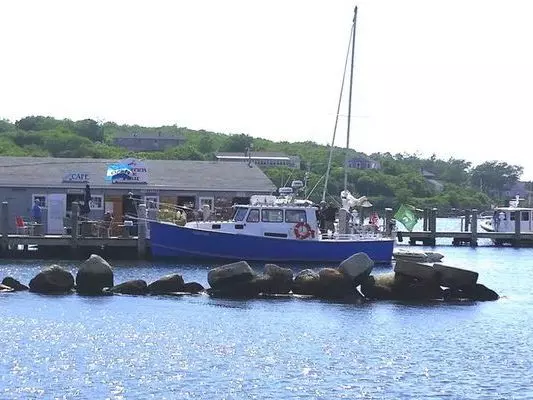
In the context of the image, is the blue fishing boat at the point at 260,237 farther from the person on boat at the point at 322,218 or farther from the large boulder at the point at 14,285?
the large boulder at the point at 14,285

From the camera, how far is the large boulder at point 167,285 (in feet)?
121

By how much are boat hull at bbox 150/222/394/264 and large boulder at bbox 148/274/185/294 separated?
37.1 ft

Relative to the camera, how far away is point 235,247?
48531mm

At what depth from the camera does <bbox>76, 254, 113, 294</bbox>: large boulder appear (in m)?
36.4

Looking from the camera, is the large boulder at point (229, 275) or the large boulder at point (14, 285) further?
the large boulder at point (229, 275)

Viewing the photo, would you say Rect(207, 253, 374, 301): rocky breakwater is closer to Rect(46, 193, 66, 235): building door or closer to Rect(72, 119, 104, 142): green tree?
Rect(46, 193, 66, 235): building door

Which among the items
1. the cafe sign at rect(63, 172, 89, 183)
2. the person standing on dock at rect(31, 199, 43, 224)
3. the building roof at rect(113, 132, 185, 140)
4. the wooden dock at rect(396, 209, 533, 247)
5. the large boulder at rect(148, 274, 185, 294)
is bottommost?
the large boulder at rect(148, 274, 185, 294)

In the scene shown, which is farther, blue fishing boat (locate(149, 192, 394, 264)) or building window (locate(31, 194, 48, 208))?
building window (locate(31, 194, 48, 208))

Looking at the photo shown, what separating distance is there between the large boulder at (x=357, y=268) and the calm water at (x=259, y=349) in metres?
1.39

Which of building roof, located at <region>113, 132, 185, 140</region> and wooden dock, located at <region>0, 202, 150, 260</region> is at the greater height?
building roof, located at <region>113, 132, 185, 140</region>

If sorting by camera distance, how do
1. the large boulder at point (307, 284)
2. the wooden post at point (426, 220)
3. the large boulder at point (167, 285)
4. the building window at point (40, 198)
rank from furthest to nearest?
1. the wooden post at point (426, 220)
2. the building window at point (40, 198)
3. the large boulder at point (307, 284)
4. the large boulder at point (167, 285)

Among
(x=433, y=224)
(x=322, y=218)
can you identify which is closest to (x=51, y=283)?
(x=322, y=218)

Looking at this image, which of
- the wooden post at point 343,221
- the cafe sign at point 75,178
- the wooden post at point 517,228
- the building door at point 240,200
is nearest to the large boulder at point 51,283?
the wooden post at point 343,221

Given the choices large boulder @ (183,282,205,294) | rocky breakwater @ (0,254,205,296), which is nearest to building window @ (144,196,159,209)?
large boulder @ (183,282,205,294)
